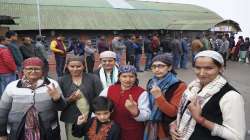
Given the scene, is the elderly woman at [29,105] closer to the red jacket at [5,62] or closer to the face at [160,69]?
the face at [160,69]

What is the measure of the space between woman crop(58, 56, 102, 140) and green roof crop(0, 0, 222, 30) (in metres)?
16.1

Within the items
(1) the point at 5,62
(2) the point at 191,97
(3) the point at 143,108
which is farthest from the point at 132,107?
(1) the point at 5,62

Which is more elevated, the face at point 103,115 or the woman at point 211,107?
the woman at point 211,107

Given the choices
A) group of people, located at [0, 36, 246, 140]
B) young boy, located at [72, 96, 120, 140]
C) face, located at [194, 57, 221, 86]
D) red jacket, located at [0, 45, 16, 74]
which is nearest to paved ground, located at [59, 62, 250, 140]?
red jacket, located at [0, 45, 16, 74]

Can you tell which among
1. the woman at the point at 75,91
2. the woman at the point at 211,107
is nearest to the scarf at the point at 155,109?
the woman at the point at 211,107

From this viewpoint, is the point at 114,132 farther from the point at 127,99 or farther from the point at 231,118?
the point at 231,118

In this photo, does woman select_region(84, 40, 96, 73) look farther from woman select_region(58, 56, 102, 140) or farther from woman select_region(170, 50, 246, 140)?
woman select_region(170, 50, 246, 140)

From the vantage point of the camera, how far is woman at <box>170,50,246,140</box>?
2512 mm

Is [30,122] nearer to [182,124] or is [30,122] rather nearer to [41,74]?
[41,74]

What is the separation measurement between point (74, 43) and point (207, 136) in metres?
12.1

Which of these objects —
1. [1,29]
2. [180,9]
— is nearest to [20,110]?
[1,29]

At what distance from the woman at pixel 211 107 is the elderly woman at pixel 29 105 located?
1312mm

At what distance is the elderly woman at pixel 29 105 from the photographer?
3.36 m

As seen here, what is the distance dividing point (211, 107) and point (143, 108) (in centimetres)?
90
